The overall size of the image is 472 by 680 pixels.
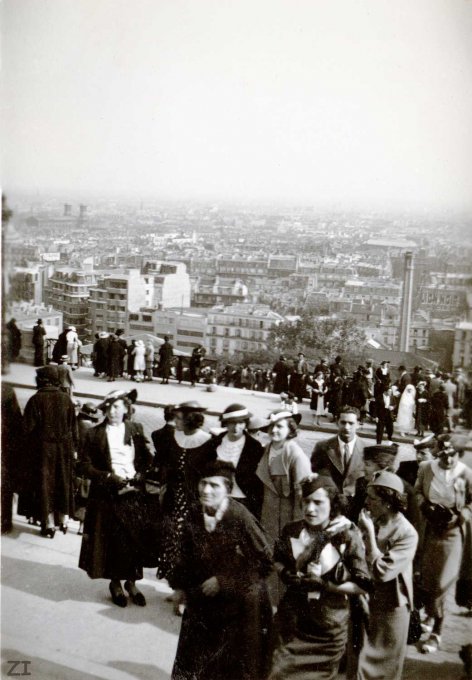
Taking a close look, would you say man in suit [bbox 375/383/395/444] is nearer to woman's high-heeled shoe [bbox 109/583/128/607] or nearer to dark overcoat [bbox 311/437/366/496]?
dark overcoat [bbox 311/437/366/496]

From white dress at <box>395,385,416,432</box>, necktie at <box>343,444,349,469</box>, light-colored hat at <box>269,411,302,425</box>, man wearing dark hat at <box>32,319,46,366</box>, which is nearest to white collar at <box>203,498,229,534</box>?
light-colored hat at <box>269,411,302,425</box>

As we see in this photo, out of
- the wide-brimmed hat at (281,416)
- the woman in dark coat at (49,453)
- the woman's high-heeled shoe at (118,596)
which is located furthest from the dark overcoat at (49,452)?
the wide-brimmed hat at (281,416)

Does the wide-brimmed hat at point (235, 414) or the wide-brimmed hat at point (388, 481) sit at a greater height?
the wide-brimmed hat at point (235, 414)

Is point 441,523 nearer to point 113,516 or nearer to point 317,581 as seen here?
point 317,581

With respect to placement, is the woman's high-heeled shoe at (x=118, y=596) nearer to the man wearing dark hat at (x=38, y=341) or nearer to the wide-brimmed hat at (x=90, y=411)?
the wide-brimmed hat at (x=90, y=411)

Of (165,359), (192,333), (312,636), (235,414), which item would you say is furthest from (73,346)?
(312,636)

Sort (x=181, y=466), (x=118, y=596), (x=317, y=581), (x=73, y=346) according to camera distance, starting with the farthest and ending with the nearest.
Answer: (x=73, y=346), (x=118, y=596), (x=181, y=466), (x=317, y=581)
